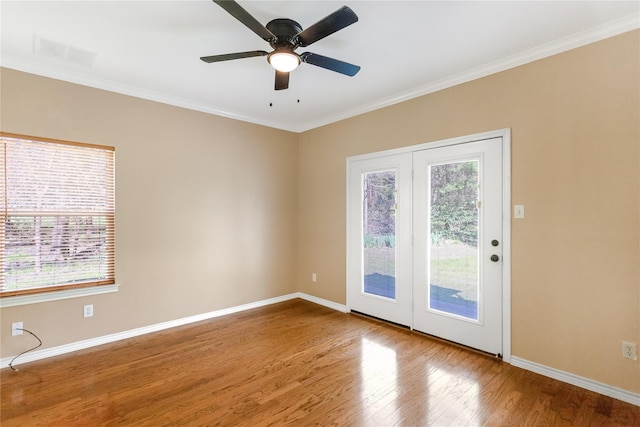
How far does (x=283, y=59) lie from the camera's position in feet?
6.95

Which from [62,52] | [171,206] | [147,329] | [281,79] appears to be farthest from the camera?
[171,206]

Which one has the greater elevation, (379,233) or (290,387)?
(379,233)

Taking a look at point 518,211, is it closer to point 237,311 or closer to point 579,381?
point 579,381

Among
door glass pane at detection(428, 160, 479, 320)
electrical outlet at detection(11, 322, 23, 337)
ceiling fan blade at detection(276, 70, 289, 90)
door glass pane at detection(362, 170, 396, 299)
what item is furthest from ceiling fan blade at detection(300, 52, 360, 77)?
electrical outlet at detection(11, 322, 23, 337)

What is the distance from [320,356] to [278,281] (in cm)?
192

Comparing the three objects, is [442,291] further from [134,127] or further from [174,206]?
[134,127]

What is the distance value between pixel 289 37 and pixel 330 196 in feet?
8.45

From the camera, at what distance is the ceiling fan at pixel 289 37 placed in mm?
1748

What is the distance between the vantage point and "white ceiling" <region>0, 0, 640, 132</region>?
2070 mm

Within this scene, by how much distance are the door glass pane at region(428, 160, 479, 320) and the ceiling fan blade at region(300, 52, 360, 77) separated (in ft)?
4.95

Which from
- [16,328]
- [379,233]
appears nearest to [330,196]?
[379,233]

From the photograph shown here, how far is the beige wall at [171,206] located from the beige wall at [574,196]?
275cm

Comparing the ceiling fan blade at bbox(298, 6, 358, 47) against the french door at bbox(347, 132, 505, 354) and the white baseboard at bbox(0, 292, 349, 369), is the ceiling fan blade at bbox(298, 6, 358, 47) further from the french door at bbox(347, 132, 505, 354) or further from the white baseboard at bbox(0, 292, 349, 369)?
the white baseboard at bbox(0, 292, 349, 369)

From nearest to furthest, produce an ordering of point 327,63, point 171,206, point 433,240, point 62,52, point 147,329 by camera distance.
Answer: point 327,63 < point 62,52 < point 433,240 < point 147,329 < point 171,206
